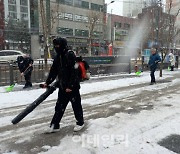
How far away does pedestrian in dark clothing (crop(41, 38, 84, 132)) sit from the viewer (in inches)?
170

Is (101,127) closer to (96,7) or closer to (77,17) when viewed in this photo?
(77,17)

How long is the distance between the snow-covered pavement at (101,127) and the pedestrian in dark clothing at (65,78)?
0.34m

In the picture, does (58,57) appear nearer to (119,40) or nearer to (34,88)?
(34,88)

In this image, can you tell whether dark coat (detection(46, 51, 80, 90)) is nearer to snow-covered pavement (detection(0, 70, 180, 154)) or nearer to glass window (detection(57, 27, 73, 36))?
snow-covered pavement (detection(0, 70, 180, 154))

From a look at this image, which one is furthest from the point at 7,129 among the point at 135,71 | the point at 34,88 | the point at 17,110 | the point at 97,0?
the point at 97,0

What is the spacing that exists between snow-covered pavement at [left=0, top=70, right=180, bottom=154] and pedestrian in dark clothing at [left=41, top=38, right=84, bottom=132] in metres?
0.34

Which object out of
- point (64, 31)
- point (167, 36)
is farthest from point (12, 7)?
point (167, 36)

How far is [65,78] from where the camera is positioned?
4.40 meters

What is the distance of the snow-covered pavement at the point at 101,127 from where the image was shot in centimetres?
382

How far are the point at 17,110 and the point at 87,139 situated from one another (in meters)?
2.94

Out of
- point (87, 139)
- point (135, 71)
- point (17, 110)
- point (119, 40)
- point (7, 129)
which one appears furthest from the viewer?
point (119, 40)

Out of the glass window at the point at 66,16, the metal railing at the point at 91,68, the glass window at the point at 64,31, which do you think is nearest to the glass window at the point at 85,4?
the glass window at the point at 66,16

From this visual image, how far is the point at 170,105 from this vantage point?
6656 mm

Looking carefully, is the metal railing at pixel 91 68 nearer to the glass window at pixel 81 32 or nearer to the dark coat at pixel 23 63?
the dark coat at pixel 23 63
